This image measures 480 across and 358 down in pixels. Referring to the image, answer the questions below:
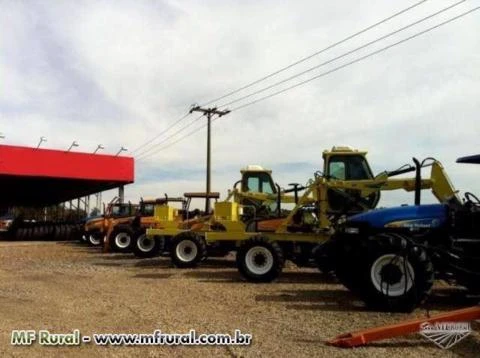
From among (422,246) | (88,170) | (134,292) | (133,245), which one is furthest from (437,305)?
(88,170)

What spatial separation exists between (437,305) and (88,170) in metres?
28.0

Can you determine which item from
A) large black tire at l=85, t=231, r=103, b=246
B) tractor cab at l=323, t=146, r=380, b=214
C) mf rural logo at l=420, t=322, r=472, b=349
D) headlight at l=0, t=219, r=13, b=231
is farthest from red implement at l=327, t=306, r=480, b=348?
headlight at l=0, t=219, r=13, b=231

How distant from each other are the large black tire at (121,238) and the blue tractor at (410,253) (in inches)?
551

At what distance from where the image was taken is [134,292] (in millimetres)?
10234

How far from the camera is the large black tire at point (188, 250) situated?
585 inches

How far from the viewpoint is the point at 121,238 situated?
21.9m

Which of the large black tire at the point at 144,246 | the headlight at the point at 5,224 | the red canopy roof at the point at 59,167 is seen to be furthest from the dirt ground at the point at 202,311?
the headlight at the point at 5,224

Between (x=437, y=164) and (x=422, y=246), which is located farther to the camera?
(x=437, y=164)

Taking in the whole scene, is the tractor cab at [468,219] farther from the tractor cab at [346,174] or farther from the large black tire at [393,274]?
the tractor cab at [346,174]

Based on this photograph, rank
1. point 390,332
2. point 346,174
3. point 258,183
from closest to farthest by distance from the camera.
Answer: point 390,332 → point 346,174 → point 258,183

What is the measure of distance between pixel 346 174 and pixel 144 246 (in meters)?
8.90

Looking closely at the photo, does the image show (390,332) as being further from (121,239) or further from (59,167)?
(59,167)

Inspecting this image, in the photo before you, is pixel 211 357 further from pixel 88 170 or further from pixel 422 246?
pixel 88 170

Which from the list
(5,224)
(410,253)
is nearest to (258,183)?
(410,253)
